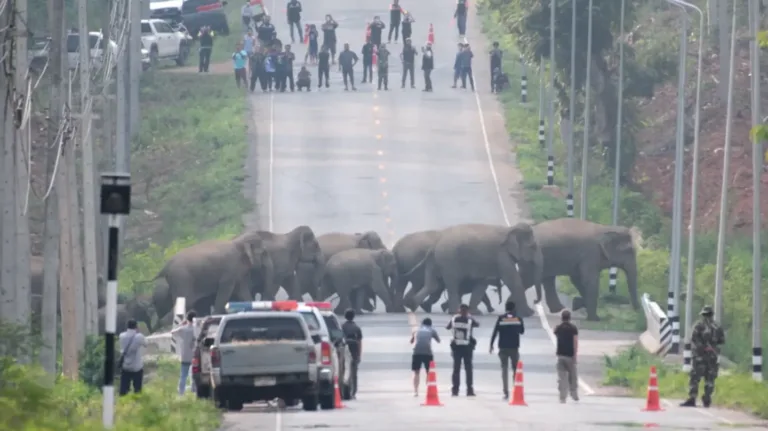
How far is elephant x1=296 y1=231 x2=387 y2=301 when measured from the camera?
173 ft

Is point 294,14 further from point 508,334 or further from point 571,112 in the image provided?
point 508,334

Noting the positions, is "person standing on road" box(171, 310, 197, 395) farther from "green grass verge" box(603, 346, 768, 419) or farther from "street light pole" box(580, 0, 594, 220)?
"street light pole" box(580, 0, 594, 220)

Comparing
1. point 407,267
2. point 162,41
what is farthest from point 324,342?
point 162,41

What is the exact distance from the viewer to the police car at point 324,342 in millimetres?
32719

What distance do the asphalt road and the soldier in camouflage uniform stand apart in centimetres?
61

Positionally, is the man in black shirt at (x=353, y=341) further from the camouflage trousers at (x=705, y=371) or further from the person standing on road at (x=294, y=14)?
the person standing on road at (x=294, y=14)

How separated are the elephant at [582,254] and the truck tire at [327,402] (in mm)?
19418

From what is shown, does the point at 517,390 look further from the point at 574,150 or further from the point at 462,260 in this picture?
the point at 574,150

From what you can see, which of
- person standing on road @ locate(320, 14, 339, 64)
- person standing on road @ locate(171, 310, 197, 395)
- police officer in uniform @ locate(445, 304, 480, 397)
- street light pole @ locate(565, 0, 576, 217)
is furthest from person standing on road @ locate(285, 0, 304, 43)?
police officer in uniform @ locate(445, 304, 480, 397)

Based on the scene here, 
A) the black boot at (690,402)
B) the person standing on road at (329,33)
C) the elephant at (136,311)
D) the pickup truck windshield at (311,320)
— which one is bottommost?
the elephant at (136,311)

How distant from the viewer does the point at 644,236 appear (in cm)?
6412

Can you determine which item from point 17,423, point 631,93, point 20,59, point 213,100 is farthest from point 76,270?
point 213,100

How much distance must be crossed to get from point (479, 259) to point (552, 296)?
192 cm

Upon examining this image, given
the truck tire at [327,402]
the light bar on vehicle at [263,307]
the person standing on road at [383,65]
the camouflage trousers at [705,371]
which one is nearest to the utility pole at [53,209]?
the light bar on vehicle at [263,307]
